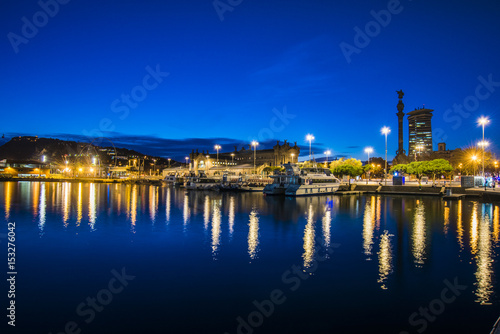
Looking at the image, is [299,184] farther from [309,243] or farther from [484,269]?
[484,269]

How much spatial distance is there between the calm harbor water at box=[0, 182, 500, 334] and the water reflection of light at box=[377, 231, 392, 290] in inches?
2.1

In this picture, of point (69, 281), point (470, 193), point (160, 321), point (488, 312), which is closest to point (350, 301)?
point (488, 312)

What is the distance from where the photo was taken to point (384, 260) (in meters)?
16.1

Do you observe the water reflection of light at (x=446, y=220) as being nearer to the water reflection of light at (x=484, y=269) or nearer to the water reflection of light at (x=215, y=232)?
the water reflection of light at (x=484, y=269)

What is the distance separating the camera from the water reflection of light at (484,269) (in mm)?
11695

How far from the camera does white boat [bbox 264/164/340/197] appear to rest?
5619 centimetres

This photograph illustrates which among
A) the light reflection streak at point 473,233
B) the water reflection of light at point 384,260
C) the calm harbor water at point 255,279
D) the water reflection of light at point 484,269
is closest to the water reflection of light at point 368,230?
the calm harbor water at point 255,279

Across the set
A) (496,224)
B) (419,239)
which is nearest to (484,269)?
(419,239)

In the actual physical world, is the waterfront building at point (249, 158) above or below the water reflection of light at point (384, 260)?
above

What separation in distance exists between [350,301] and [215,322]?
14.7 ft

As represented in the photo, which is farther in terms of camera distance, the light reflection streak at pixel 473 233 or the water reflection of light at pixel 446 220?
the water reflection of light at pixel 446 220

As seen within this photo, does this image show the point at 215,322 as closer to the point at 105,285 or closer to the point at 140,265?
the point at 105,285

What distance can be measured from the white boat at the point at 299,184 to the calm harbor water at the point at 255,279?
1212 inches

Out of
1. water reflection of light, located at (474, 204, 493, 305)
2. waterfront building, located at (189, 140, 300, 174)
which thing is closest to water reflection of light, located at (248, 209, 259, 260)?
water reflection of light, located at (474, 204, 493, 305)
